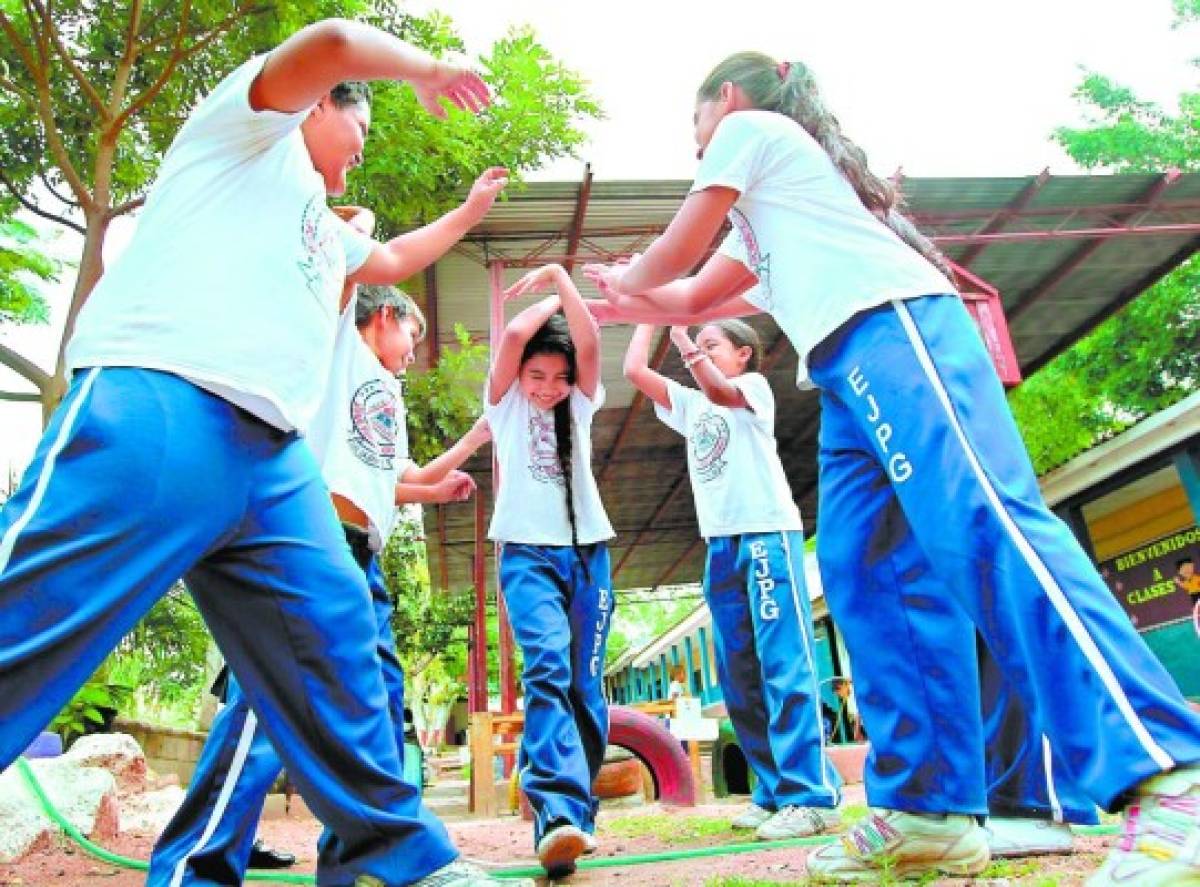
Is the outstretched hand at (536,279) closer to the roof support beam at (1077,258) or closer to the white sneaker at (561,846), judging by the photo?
the white sneaker at (561,846)

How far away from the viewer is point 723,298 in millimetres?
2604

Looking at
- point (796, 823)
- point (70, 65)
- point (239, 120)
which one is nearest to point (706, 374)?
point (796, 823)

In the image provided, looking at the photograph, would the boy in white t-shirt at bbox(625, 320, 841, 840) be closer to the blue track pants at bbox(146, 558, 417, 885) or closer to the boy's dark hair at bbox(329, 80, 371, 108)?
the boy's dark hair at bbox(329, 80, 371, 108)

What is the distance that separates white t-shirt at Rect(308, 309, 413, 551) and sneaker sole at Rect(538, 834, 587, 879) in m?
1.01

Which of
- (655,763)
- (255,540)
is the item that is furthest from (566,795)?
(655,763)

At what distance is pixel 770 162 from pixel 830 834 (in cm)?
231

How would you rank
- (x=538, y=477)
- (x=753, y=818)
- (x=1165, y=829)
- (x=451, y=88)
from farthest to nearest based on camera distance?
(x=753, y=818) < (x=538, y=477) < (x=451, y=88) < (x=1165, y=829)

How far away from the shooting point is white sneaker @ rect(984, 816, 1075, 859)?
2.17m

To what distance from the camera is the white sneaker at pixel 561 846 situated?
256 centimetres

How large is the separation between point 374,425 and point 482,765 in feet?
16.1

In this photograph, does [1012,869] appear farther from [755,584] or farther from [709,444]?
[709,444]

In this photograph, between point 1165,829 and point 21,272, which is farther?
point 21,272

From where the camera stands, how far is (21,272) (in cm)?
828

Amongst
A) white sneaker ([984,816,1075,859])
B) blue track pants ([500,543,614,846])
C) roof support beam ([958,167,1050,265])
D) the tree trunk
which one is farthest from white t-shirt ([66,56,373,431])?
roof support beam ([958,167,1050,265])
